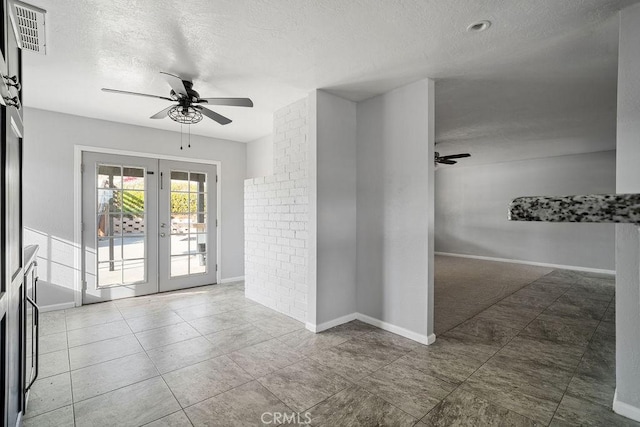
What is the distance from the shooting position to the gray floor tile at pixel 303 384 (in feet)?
6.89

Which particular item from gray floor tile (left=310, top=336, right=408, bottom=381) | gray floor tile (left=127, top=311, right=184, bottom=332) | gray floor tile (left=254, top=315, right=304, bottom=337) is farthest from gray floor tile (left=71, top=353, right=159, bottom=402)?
gray floor tile (left=310, top=336, right=408, bottom=381)

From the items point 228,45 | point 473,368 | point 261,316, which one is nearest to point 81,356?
point 261,316

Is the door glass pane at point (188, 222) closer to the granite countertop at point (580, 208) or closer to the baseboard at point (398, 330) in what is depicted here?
the baseboard at point (398, 330)

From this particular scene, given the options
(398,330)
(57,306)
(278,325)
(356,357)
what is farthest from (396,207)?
(57,306)

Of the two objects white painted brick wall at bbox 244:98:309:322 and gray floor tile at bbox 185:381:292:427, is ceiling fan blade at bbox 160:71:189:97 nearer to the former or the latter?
Result: white painted brick wall at bbox 244:98:309:322

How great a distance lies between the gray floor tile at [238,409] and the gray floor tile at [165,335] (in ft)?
3.76

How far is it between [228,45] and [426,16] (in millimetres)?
1466

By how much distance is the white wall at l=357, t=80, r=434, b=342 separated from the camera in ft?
9.73

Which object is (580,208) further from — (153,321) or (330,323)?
(153,321)

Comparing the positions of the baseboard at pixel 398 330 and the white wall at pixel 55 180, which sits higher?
the white wall at pixel 55 180

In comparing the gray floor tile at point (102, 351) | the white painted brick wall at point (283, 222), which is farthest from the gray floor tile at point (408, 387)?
the gray floor tile at point (102, 351)

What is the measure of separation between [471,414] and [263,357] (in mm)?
1645

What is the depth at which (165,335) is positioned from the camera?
10.4ft

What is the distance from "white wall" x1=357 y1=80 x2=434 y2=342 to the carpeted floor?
0.62 m
